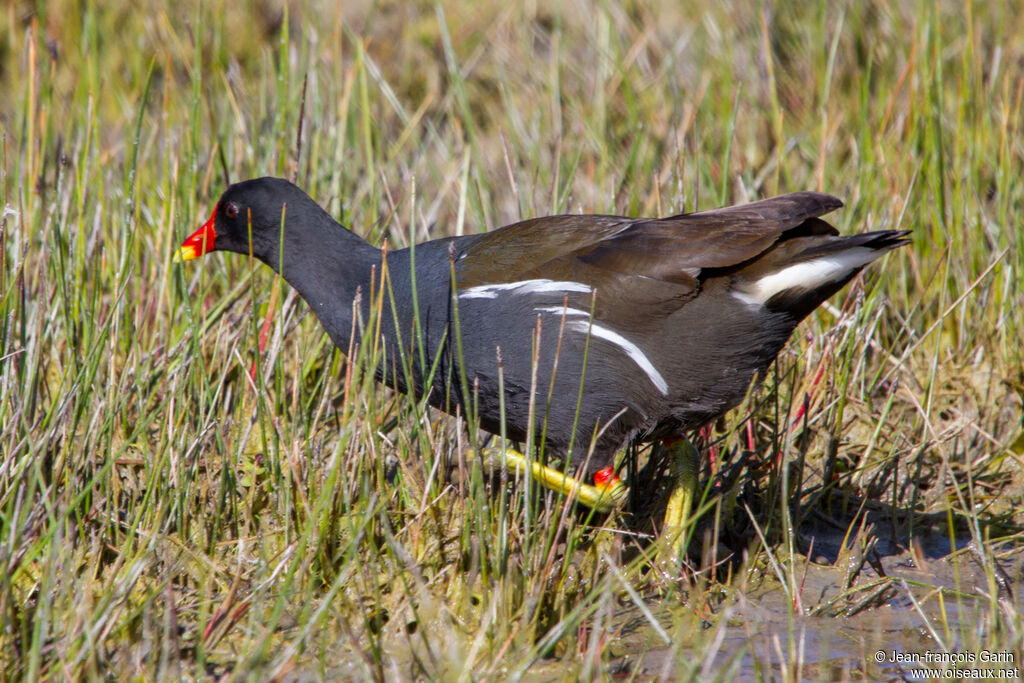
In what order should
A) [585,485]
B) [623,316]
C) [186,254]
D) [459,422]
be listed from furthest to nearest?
[186,254] < [585,485] < [623,316] < [459,422]

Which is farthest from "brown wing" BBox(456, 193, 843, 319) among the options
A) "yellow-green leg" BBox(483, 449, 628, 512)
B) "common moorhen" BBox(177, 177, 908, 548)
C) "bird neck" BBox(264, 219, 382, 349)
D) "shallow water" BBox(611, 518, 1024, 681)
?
"shallow water" BBox(611, 518, 1024, 681)

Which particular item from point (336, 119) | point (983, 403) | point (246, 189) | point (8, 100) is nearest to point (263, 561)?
point (246, 189)

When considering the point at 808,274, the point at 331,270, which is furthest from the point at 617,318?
the point at 331,270

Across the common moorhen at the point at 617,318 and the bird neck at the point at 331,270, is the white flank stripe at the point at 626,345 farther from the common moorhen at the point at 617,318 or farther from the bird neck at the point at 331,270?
the bird neck at the point at 331,270

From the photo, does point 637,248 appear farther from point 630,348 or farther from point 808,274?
point 808,274

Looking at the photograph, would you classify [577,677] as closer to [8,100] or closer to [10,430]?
[10,430]

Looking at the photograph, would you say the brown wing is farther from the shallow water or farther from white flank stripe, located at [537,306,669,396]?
the shallow water

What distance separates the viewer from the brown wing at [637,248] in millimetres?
2568

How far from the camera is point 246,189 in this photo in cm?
300

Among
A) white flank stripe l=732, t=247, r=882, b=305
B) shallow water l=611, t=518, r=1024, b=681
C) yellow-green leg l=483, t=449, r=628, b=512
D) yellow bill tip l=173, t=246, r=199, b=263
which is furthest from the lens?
yellow bill tip l=173, t=246, r=199, b=263

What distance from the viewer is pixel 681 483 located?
112 inches

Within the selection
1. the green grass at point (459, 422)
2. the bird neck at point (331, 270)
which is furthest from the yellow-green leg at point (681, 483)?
the bird neck at point (331, 270)

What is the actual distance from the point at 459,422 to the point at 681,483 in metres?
0.68

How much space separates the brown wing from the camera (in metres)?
2.57
